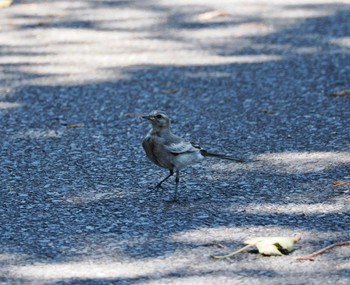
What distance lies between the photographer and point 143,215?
Result: 514 cm

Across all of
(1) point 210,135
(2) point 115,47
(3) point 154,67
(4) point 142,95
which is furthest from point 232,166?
(2) point 115,47

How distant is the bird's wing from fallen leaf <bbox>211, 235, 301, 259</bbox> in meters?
0.89

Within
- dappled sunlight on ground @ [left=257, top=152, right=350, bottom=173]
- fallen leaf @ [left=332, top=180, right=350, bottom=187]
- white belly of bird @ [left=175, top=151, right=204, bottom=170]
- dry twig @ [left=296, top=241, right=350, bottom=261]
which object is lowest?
dry twig @ [left=296, top=241, right=350, bottom=261]

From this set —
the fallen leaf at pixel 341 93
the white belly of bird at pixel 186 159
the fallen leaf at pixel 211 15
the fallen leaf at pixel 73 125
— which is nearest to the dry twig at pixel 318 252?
the white belly of bird at pixel 186 159

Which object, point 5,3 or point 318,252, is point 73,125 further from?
point 5,3

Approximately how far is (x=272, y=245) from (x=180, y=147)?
1.04 meters

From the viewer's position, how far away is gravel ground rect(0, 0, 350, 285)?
14.7ft

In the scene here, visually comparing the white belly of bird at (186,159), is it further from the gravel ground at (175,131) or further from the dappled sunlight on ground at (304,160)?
the dappled sunlight on ground at (304,160)

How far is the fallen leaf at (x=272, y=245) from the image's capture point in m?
4.44

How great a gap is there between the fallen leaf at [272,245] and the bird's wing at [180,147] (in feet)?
2.91

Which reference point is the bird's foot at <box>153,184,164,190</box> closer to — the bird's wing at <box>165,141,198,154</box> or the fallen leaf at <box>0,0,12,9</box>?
the bird's wing at <box>165,141,198,154</box>

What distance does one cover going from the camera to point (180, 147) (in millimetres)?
5285

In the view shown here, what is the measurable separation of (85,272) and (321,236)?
1268 millimetres

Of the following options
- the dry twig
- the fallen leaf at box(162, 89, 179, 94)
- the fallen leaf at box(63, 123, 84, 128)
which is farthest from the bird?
the fallen leaf at box(162, 89, 179, 94)
